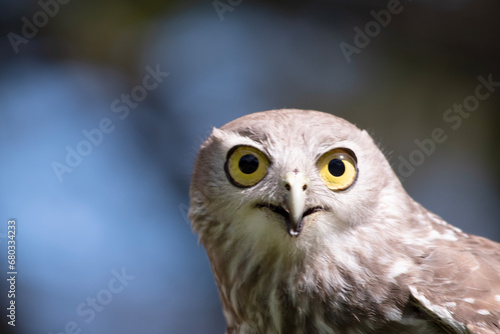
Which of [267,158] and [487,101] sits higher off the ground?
[487,101]

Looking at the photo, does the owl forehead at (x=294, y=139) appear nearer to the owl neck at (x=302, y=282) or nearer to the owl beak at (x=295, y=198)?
the owl beak at (x=295, y=198)

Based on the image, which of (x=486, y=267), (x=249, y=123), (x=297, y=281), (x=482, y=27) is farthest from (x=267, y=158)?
(x=482, y=27)

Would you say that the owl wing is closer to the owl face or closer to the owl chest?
the owl chest

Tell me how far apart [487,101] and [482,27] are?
0.85 meters

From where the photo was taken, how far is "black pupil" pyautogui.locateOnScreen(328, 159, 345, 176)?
2524mm

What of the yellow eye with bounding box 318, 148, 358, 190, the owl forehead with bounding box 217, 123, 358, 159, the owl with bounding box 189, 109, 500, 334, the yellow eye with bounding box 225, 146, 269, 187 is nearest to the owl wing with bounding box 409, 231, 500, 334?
the owl with bounding box 189, 109, 500, 334

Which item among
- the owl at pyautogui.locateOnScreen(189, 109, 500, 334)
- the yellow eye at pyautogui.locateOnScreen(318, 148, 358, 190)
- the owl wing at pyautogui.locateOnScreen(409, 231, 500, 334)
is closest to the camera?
the owl wing at pyautogui.locateOnScreen(409, 231, 500, 334)

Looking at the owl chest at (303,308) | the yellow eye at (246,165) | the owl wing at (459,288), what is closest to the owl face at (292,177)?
the yellow eye at (246,165)

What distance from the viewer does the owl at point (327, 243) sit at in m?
2.40

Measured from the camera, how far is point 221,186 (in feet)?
8.71

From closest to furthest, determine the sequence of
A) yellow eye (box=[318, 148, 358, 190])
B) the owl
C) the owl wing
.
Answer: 1. the owl wing
2. the owl
3. yellow eye (box=[318, 148, 358, 190])

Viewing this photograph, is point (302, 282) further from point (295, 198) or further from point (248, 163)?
point (248, 163)

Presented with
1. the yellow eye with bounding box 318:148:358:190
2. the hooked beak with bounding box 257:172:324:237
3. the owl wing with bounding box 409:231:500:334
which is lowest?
the owl wing with bounding box 409:231:500:334

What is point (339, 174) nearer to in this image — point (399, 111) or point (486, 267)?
point (486, 267)
